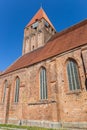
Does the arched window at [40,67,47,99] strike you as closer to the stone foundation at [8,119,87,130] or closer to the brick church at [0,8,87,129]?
the brick church at [0,8,87,129]

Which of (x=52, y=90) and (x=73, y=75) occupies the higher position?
(x=73, y=75)

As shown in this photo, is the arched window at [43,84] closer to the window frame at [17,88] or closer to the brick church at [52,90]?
the brick church at [52,90]

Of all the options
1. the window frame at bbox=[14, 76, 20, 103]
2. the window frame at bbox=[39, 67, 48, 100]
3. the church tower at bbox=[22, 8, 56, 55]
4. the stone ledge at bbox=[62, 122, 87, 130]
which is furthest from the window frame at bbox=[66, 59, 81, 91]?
the church tower at bbox=[22, 8, 56, 55]

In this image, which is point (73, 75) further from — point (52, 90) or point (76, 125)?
point (76, 125)

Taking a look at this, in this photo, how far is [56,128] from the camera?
34.6 feet

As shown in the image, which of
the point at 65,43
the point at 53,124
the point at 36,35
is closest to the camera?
the point at 53,124

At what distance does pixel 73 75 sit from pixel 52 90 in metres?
2.65

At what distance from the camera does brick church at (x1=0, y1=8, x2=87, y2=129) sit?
34.6 ft

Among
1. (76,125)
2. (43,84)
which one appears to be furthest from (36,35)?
(76,125)

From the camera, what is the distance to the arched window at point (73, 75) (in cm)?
1116

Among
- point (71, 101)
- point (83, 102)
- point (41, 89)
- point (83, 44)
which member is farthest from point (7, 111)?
point (83, 44)

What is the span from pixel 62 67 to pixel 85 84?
10.4ft

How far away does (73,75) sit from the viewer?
1169 cm

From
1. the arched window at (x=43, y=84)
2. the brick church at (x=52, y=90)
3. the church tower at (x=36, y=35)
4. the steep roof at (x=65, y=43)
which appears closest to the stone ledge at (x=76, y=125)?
the brick church at (x=52, y=90)
